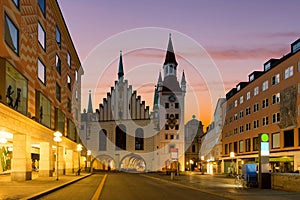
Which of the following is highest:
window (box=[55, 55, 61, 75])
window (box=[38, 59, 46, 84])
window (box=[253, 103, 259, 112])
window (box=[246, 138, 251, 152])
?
window (box=[55, 55, 61, 75])

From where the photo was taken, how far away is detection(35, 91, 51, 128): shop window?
40219 millimetres

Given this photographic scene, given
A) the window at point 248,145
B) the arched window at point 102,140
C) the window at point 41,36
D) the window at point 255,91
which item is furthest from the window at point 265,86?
the arched window at point 102,140

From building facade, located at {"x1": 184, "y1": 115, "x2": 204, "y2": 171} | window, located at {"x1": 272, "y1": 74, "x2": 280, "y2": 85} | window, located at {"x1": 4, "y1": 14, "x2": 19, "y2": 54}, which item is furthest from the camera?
building facade, located at {"x1": 184, "y1": 115, "x2": 204, "y2": 171}

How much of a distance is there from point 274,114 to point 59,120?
2680 cm

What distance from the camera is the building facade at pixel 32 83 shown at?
2984 cm

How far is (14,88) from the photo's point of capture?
104ft

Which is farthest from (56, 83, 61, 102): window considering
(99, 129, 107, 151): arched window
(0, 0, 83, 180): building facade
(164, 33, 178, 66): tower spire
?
(164, 33, 178, 66): tower spire

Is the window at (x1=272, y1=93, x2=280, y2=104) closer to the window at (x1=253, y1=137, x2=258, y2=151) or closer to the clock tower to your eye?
the window at (x1=253, y1=137, x2=258, y2=151)

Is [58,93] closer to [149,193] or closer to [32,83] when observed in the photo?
[32,83]

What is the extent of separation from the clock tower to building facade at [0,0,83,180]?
46.4 m

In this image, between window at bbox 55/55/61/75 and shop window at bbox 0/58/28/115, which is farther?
window at bbox 55/55/61/75

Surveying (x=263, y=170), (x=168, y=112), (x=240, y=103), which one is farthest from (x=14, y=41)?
(x=168, y=112)

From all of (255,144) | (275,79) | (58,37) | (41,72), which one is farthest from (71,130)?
(275,79)

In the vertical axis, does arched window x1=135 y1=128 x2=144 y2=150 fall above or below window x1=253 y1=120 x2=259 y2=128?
below
